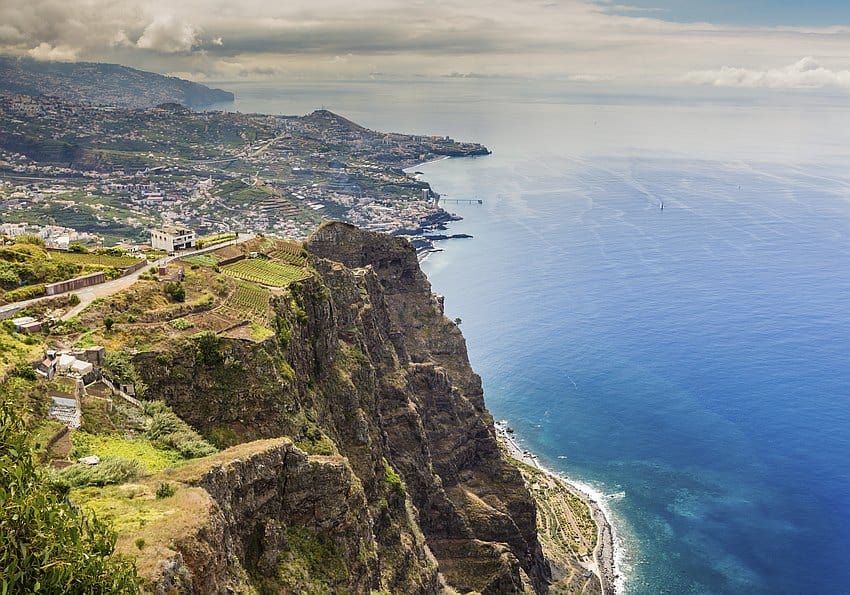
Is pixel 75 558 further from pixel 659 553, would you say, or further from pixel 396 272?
pixel 659 553

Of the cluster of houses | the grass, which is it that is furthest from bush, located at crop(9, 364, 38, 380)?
the grass

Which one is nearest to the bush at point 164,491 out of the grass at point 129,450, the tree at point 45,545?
the grass at point 129,450

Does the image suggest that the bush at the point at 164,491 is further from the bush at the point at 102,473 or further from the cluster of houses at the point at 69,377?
the cluster of houses at the point at 69,377

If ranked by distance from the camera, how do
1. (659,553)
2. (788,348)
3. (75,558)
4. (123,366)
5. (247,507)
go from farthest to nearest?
(788,348), (659,553), (123,366), (247,507), (75,558)

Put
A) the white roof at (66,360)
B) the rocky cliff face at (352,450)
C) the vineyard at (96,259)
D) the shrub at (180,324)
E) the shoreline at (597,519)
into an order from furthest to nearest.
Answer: the shoreline at (597,519) < the vineyard at (96,259) < the shrub at (180,324) < the white roof at (66,360) < the rocky cliff face at (352,450)

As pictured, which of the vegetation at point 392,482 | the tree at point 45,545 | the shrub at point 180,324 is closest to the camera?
the tree at point 45,545

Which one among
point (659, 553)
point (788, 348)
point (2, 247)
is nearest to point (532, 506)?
point (659, 553)
